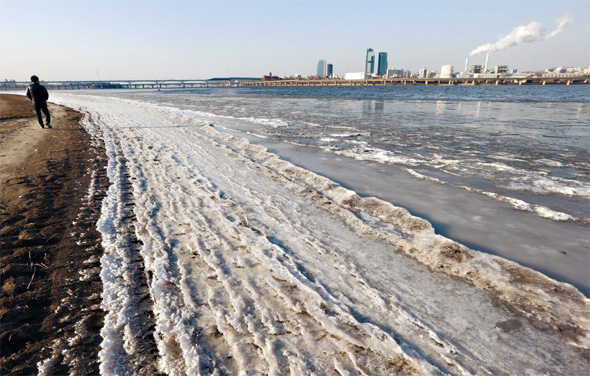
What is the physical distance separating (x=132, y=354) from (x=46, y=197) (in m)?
4.05

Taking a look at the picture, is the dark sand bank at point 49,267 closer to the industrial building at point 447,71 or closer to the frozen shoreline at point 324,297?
the frozen shoreline at point 324,297

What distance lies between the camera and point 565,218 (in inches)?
167

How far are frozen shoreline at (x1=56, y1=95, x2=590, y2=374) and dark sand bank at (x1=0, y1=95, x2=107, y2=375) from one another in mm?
171

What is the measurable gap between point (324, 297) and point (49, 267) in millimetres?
2845

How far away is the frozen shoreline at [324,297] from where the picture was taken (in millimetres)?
2049

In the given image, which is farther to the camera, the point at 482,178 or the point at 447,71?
the point at 447,71

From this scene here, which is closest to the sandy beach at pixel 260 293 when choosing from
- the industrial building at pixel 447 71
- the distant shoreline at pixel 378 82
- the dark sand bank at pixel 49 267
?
the dark sand bank at pixel 49 267

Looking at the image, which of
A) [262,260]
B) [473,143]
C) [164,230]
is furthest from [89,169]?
[473,143]

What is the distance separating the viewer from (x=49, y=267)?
9.70ft

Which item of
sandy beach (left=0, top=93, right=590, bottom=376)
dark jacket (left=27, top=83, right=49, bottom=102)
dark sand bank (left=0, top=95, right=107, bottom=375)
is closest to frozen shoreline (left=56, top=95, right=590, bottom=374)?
sandy beach (left=0, top=93, right=590, bottom=376)

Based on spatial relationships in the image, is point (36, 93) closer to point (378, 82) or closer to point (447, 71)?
point (378, 82)

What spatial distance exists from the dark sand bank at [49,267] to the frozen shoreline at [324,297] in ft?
0.56

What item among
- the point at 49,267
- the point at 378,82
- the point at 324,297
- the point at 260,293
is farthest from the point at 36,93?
the point at 378,82

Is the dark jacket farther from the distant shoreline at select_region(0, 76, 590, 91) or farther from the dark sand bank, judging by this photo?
the distant shoreline at select_region(0, 76, 590, 91)
